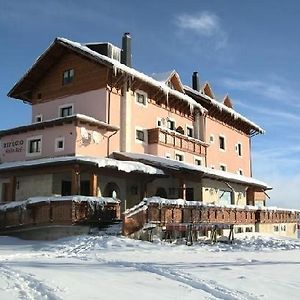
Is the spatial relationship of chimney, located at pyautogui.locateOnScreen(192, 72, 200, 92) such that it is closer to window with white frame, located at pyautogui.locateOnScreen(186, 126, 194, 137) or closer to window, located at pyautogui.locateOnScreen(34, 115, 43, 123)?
window with white frame, located at pyautogui.locateOnScreen(186, 126, 194, 137)

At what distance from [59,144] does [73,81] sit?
19.4 feet

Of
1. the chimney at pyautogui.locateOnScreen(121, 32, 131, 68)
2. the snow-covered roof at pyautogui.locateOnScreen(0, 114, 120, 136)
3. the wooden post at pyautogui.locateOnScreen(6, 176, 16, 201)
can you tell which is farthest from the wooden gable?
the wooden post at pyautogui.locateOnScreen(6, 176, 16, 201)

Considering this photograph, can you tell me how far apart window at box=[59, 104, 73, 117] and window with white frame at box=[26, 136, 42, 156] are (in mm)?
3371

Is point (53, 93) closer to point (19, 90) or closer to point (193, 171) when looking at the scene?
point (19, 90)

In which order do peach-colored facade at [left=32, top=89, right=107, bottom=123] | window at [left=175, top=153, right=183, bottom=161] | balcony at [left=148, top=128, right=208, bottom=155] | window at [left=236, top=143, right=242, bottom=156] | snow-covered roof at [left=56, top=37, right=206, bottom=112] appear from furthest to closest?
1. window at [left=236, top=143, right=242, bottom=156]
2. window at [left=175, top=153, right=183, bottom=161]
3. balcony at [left=148, top=128, right=208, bottom=155]
4. peach-colored facade at [left=32, top=89, right=107, bottom=123]
5. snow-covered roof at [left=56, top=37, right=206, bottom=112]

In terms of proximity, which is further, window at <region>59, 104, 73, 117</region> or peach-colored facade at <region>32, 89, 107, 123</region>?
window at <region>59, 104, 73, 117</region>

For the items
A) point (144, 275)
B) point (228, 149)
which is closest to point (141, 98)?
point (228, 149)

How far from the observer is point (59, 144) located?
1009 inches

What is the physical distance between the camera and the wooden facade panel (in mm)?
28422

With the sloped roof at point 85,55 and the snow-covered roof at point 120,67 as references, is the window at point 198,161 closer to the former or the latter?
Result: the sloped roof at point 85,55

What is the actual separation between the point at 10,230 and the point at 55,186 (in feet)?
12.1

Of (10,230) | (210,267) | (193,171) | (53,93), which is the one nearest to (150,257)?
(210,267)

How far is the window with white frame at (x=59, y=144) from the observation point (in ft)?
83.4

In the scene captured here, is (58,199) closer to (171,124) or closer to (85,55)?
(85,55)
